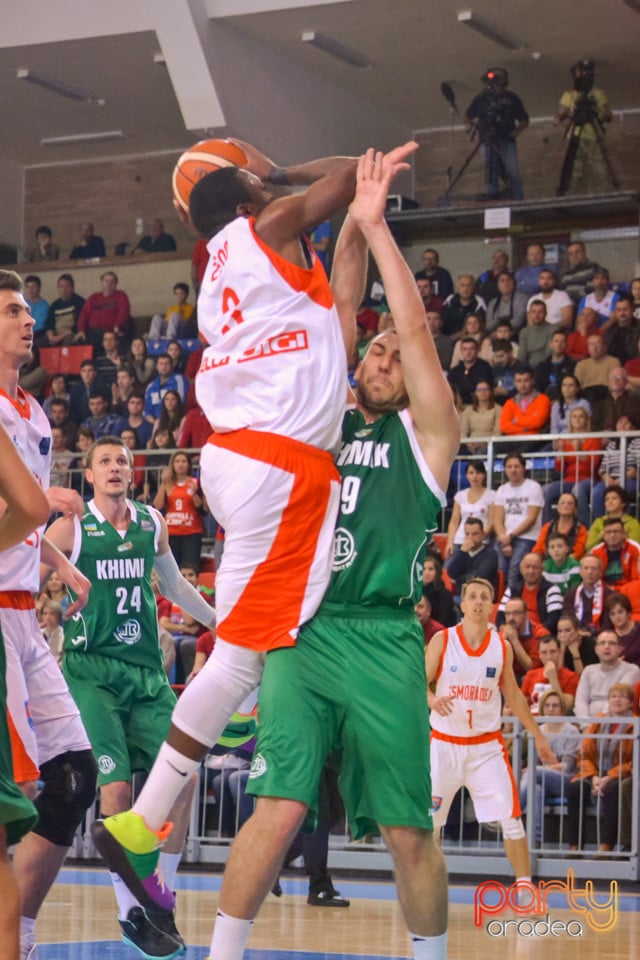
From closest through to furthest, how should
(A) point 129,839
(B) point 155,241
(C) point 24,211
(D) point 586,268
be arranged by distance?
(A) point 129,839 → (D) point 586,268 → (B) point 155,241 → (C) point 24,211

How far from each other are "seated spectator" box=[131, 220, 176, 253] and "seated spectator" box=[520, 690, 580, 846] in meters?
11.8

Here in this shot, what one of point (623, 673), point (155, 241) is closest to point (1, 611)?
point (623, 673)

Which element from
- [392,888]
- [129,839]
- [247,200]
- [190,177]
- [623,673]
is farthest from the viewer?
[623,673]

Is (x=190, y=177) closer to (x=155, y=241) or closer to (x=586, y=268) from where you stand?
(x=586, y=268)

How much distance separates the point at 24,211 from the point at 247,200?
790 inches

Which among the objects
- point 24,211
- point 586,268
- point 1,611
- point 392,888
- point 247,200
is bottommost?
point 392,888

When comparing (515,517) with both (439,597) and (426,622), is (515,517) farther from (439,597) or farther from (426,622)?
(426,622)

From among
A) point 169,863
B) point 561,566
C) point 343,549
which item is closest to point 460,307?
point 561,566

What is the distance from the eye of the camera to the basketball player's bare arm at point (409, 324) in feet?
15.8

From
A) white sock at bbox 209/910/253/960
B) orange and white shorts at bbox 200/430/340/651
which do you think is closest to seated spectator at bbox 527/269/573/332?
orange and white shorts at bbox 200/430/340/651

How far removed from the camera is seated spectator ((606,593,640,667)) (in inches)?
474

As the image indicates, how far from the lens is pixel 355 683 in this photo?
4.69m

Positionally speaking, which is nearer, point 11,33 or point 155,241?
point 11,33

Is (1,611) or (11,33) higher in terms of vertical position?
(11,33)
